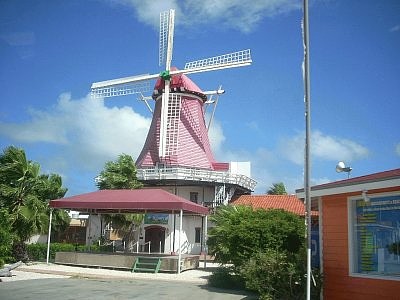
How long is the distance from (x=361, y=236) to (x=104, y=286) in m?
9.12

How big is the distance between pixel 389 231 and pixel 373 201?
0.74 metres

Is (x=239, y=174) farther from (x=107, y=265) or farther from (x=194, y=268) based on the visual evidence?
(x=107, y=265)

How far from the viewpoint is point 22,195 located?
2250cm

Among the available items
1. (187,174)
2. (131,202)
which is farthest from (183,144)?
(131,202)

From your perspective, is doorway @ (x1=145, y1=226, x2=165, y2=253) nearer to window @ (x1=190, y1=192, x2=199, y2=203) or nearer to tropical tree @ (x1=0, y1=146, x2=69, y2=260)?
window @ (x1=190, y1=192, x2=199, y2=203)

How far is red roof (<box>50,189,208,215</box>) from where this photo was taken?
21734mm

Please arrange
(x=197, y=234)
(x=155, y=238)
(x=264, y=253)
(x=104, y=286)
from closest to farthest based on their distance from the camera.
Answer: (x=264, y=253), (x=104, y=286), (x=155, y=238), (x=197, y=234)

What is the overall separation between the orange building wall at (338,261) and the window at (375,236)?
0.19 m

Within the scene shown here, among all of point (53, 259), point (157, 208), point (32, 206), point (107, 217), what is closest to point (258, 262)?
point (157, 208)

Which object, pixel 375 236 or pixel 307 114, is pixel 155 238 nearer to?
pixel 375 236

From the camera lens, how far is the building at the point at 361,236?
30.6ft

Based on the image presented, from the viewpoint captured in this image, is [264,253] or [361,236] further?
[264,253]

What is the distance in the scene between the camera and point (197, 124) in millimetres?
47156

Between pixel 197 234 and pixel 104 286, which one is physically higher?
pixel 197 234
